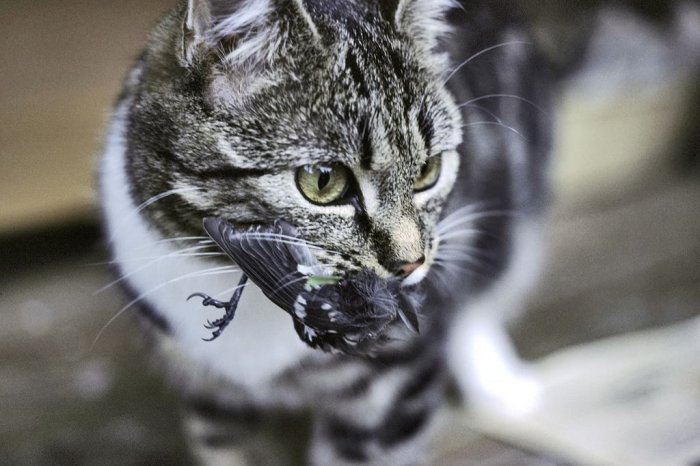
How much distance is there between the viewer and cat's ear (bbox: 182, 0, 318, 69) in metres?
0.43

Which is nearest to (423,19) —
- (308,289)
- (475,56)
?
(475,56)

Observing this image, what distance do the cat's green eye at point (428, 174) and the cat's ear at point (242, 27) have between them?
126mm

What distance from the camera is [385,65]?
0.48 m

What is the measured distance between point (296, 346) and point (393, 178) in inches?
6.2

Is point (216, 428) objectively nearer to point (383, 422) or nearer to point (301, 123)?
point (383, 422)

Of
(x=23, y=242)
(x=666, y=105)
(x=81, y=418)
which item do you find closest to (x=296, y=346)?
(x=81, y=418)

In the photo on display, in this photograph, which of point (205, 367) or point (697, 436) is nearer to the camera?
point (205, 367)

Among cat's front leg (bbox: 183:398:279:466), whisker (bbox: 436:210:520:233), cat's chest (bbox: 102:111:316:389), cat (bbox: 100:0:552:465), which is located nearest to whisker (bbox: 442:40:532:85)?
cat (bbox: 100:0:552:465)

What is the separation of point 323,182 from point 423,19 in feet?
0.48

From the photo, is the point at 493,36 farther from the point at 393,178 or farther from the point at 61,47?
the point at 61,47

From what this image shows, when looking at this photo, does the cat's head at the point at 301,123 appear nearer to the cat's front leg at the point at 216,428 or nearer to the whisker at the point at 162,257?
the whisker at the point at 162,257

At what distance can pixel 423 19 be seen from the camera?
1.66 ft

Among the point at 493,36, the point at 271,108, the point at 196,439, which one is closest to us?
the point at 271,108

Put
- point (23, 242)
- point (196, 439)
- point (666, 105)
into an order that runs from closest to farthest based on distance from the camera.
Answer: point (196, 439)
point (23, 242)
point (666, 105)
